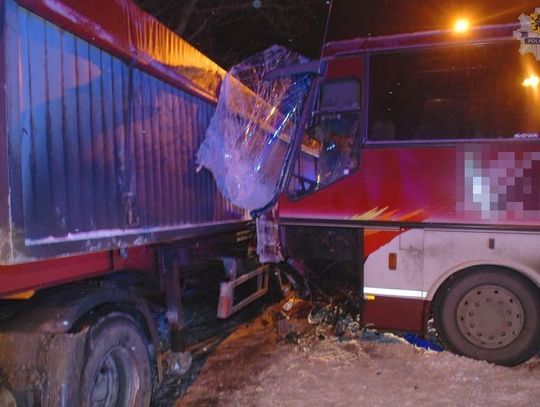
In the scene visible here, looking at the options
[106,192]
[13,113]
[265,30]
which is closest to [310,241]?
[106,192]

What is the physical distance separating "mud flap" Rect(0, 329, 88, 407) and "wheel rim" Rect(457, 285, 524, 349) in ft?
11.1

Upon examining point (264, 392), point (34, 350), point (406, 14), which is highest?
point (406, 14)

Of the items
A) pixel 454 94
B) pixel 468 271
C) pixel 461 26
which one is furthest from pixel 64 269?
pixel 461 26

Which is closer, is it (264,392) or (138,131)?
(138,131)

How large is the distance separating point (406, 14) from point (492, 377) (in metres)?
8.48

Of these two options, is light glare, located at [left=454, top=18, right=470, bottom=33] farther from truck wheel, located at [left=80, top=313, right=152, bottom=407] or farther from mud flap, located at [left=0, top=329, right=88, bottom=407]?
mud flap, located at [left=0, top=329, right=88, bottom=407]

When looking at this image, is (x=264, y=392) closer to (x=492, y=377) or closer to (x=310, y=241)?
(x=310, y=241)

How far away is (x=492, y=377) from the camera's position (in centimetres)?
420

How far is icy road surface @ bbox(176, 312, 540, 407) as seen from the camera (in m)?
3.89

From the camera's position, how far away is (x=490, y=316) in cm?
441

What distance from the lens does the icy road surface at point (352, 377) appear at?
389 centimetres

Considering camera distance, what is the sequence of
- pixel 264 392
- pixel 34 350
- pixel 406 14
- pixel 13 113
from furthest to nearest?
1. pixel 406 14
2. pixel 264 392
3. pixel 34 350
4. pixel 13 113

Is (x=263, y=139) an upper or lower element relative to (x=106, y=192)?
upper

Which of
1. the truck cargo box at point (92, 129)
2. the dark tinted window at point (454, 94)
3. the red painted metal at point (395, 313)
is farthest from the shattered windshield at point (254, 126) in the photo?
the red painted metal at point (395, 313)
